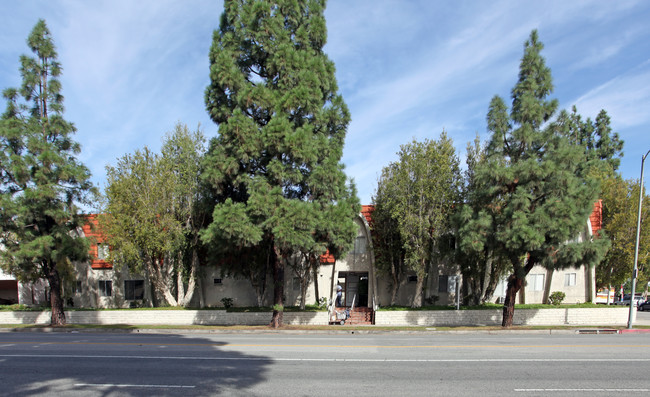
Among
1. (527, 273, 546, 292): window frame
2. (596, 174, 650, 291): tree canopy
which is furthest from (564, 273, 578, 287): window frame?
(596, 174, 650, 291): tree canopy

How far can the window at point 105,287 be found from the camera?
30344 mm

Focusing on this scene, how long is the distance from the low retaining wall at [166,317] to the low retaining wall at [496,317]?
407 cm

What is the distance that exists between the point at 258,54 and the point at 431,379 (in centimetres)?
1671

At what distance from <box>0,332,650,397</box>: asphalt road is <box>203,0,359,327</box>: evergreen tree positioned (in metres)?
6.24

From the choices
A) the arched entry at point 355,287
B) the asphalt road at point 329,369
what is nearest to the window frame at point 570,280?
the arched entry at point 355,287

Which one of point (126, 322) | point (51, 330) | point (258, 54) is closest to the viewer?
point (258, 54)

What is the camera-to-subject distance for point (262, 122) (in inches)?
829

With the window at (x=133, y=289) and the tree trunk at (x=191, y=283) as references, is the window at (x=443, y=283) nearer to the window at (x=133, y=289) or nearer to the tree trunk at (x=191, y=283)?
the tree trunk at (x=191, y=283)

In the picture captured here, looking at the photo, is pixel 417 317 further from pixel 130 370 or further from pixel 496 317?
pixel 130 370

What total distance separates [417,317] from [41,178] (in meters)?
20.4

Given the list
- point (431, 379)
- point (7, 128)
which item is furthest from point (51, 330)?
point (431, 379)

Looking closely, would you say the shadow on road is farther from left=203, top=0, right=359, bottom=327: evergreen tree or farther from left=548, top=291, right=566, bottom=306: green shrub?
left=548, top=291, right=566, bottom=306: green shrub

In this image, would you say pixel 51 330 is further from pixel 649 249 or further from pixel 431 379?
pixel 649 249

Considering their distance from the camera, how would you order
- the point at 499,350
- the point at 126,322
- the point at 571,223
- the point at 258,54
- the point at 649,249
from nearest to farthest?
the point at 499,350 → the point at 571,223 → the point at 258,54 → the point at 126,322 → the point at 649,249
